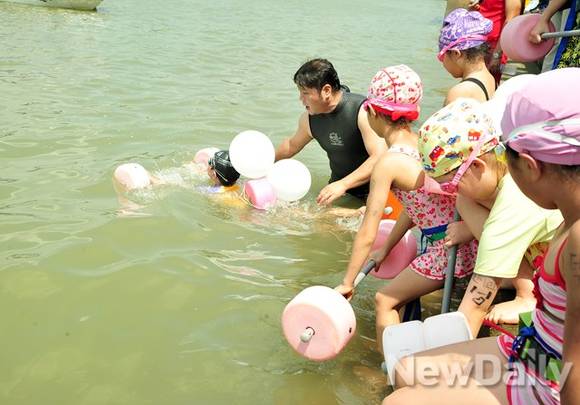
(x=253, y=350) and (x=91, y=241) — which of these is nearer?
(x=253, y=350)

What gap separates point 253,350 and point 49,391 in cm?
104

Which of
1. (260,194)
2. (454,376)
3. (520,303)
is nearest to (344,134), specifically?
(260,194)

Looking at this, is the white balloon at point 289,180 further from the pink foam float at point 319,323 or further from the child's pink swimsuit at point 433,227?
the pink foam float at point 319,323

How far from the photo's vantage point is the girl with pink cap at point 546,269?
5.37 ft

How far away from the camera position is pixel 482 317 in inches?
105

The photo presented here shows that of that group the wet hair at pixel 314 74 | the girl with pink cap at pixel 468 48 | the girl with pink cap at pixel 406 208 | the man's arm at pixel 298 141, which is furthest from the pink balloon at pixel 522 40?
the man's arm at pixel 298 141

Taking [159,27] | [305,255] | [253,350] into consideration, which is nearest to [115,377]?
[253,350]

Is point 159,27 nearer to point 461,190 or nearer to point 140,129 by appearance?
point 140,129

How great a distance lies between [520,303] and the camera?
271cm

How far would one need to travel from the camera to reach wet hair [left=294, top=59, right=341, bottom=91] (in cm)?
489

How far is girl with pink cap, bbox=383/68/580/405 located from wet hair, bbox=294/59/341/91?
3.15 metres

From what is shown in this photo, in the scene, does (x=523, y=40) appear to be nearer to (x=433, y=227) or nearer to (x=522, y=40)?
(x=522, y=40)

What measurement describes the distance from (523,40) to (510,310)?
293 centimetres

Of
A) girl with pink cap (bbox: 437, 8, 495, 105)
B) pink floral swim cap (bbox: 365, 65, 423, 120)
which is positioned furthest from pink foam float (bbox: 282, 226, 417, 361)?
girl with pink cap (bbox: 437, 8, 495, 105)
